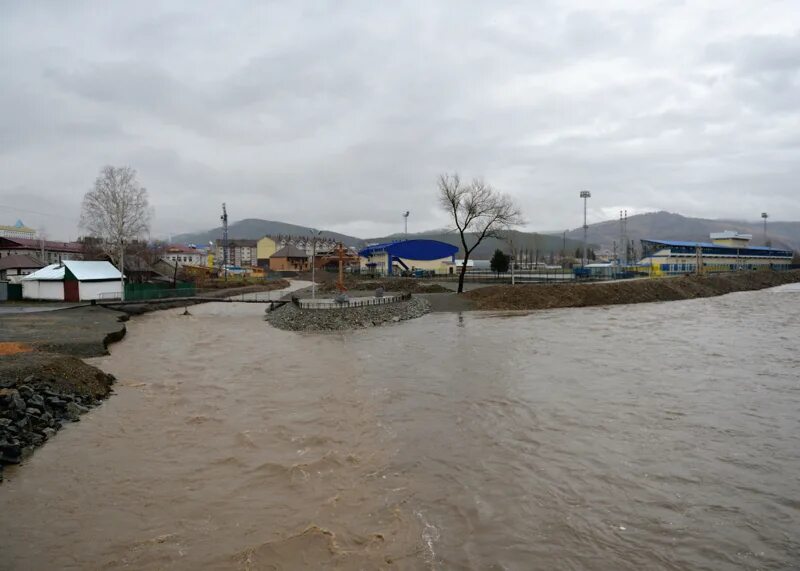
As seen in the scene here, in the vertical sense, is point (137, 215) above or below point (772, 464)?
above

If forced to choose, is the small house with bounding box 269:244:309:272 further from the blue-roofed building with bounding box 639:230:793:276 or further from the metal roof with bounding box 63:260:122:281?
the blue-roofed building with bounding box 639:230:793:276

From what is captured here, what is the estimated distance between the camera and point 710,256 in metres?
80.0

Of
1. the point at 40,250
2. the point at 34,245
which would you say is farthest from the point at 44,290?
the point at 34,245

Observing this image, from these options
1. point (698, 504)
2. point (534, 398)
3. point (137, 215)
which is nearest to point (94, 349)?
point (534, 398)

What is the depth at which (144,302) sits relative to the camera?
38438mm

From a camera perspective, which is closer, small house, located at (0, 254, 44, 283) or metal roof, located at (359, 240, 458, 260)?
small house, located at (0, 254, 44, 283)

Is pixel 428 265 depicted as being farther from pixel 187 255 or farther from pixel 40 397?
pixel 187 255

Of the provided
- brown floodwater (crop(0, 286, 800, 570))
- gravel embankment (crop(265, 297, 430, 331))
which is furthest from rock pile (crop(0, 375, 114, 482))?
gravel embankment (crop(265, 297, 430, 331))

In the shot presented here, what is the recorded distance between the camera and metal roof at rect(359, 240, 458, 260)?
6731cm

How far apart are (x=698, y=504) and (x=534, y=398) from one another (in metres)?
6.24

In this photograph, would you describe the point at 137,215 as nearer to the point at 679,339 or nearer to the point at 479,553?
the point at 679,339

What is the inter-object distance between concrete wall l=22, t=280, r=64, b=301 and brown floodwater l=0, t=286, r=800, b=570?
23806 mm

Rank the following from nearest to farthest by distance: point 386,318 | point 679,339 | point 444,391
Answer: point 444,391, point 679,339, point 386,318

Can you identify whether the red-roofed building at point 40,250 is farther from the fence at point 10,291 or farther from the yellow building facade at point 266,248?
the yellow building facade at point 266,248
